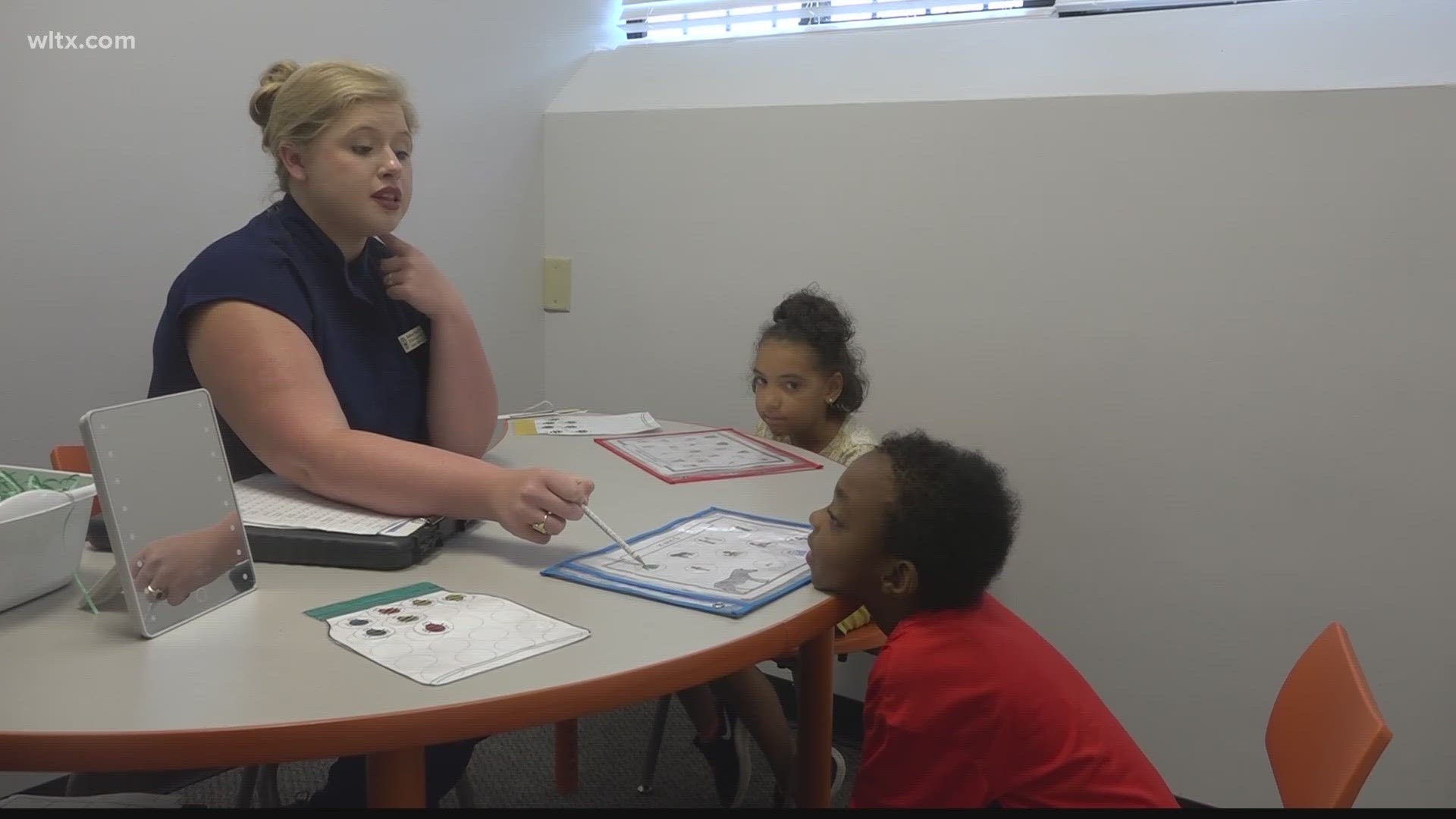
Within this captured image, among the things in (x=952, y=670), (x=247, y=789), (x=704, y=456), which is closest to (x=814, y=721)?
(x=952, y=670)

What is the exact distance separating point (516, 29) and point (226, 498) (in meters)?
1.87

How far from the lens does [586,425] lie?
1901 mm

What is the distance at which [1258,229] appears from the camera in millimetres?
1867

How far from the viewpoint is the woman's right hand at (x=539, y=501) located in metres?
1.12

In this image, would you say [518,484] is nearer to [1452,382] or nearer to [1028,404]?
[1028,404]

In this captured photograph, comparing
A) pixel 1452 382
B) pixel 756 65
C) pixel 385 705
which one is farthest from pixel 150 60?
pixel 1452 382

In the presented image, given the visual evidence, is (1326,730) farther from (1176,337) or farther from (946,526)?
(1176,337)

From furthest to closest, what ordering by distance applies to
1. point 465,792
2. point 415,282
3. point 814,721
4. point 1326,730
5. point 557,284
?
point 557,284 < point 465,792 < point 415,282 < point 814,721 < point 1326,730

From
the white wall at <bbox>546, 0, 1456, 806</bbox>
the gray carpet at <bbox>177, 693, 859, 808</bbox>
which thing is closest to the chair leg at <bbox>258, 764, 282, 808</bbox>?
the gray carpet at <bbox>177, 693, 859, 808</bbox>

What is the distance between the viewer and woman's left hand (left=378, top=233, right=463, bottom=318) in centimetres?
150

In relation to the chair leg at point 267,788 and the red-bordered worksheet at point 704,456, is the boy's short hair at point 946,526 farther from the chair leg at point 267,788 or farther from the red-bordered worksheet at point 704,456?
the chair leg at point 267,788

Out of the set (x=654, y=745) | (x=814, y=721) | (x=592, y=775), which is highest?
(x=814, y=721)

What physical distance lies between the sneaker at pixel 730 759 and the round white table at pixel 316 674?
0.90 meters

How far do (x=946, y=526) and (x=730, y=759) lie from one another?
0.94 m
